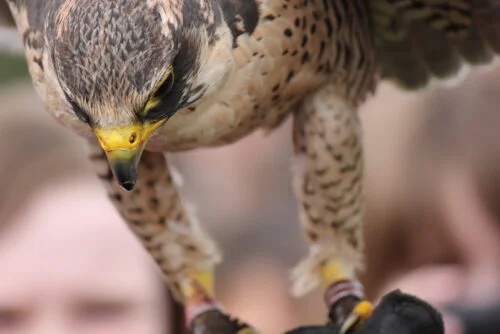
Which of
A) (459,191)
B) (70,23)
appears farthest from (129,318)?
(70,23)

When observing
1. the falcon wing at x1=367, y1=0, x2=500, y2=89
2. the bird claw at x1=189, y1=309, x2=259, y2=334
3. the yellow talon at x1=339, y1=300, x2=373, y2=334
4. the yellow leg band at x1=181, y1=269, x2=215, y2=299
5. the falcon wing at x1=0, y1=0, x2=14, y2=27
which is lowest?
the bird claw at x1=189, y1=309, x2=259, y2=334

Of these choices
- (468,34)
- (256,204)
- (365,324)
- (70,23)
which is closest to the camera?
(70,23)

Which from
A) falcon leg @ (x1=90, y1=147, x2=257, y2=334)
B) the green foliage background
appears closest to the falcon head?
falcon leg @ (x1=90, y1=147, x2=257, y2=334)

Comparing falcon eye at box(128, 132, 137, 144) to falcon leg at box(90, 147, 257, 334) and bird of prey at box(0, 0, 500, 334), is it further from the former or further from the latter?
falcon leg at box(90, 147, 257, 334)

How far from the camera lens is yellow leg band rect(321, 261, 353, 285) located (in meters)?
1.59

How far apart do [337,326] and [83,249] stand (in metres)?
1.23

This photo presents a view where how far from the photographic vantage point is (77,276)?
253 centimetres

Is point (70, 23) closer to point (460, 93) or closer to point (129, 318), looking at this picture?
point (129, 318)

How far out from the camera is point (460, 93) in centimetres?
268

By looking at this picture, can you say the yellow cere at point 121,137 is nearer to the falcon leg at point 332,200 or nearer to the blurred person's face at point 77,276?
the falcon leg at point 332,200

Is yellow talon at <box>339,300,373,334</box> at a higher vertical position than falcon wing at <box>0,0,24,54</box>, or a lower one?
lower

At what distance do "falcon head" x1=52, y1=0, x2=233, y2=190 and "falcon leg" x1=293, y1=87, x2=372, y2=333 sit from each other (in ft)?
1.32

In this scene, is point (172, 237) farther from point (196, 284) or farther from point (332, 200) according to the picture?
point (332, 200)

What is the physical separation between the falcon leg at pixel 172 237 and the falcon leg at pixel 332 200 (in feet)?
0.51
